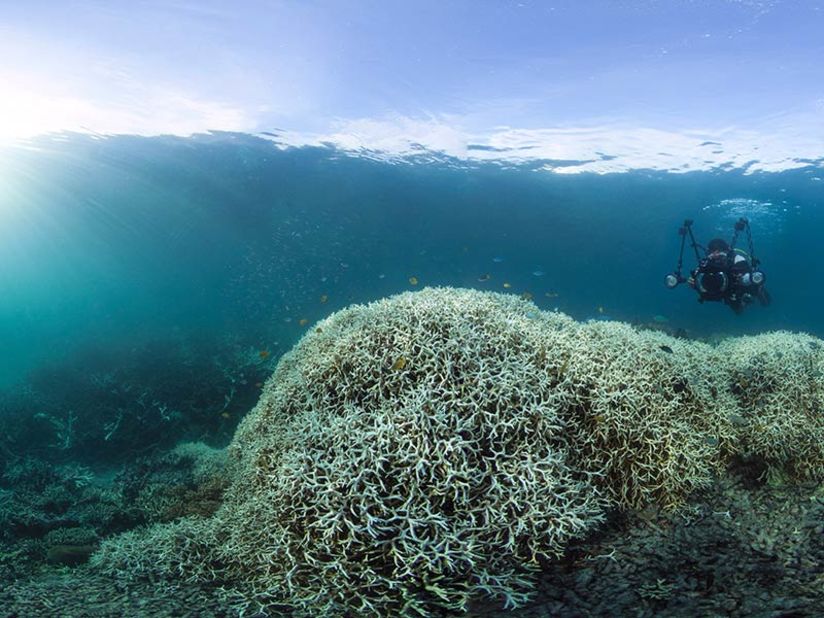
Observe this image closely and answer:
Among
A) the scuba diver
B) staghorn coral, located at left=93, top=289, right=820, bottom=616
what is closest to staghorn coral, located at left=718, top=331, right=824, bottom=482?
staghorn coral, located at left=93, top=289, right=820, bottom=616

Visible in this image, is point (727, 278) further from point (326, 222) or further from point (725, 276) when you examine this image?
point (326, 222)

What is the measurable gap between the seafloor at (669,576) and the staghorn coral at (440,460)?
0.19 meters

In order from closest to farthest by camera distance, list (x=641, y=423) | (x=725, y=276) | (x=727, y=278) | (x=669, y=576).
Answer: (x=669, y=576)
(x=641, y=423)
(x=725, y=276)
(x=727, y=278)

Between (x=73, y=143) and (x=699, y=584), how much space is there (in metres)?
31.6

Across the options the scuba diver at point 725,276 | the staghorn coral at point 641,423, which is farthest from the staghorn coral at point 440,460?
the scuba diver at point 725,276

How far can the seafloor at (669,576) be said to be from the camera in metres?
3.35

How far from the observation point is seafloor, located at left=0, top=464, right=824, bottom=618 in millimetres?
3346

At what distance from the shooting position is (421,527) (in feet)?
12.2

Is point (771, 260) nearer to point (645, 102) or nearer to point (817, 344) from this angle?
point (645, 102)

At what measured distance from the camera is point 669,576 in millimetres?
3625

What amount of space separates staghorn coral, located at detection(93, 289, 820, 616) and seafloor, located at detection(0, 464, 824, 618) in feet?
0.61

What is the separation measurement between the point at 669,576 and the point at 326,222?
1659 inches

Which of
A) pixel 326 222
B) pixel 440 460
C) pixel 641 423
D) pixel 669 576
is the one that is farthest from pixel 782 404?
pixel 326 222

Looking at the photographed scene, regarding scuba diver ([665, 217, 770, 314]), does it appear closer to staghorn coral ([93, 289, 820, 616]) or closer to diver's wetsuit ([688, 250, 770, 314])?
diver's wetsuit ([688, 250, 770, 314])
